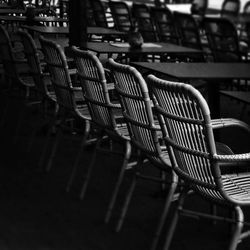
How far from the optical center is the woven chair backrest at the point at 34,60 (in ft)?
15.9

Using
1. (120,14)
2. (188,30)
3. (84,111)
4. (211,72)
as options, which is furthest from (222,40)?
(211,72)

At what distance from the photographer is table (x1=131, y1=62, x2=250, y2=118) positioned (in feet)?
12.7

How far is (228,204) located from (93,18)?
5.74 m

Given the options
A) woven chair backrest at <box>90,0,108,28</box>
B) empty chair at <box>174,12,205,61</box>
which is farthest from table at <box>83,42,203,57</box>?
woven chair backrest at <box>90,0,108,28</box>

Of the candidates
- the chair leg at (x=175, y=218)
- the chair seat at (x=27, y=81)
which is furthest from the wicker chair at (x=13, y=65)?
the chair leg at (x=175, y=218)

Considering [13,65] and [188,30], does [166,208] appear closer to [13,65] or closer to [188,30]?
[13,65]

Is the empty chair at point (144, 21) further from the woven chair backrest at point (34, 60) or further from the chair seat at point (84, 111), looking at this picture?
the chair seat at point (84, 111)

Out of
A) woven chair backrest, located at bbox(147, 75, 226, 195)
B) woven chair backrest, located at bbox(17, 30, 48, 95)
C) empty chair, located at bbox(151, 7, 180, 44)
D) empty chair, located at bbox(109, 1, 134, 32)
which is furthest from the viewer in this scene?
empty chair, located at bbox(109, 1, 134, 32)

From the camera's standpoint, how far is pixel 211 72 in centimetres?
405

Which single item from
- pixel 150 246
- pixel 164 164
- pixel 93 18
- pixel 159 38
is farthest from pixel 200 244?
pixel 93 18

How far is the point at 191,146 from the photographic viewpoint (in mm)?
2922

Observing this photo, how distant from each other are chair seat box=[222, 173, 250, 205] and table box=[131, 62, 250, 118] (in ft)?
2.56

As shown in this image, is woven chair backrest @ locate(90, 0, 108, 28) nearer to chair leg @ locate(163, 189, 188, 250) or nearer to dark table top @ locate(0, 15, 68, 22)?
dark table top @ locate(0, 15, 68, 22)

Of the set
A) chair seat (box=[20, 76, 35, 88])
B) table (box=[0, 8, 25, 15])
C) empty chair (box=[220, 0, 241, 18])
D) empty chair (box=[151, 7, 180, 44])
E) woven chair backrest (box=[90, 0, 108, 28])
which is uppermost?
table (box=[0, 8, 25, 15])
